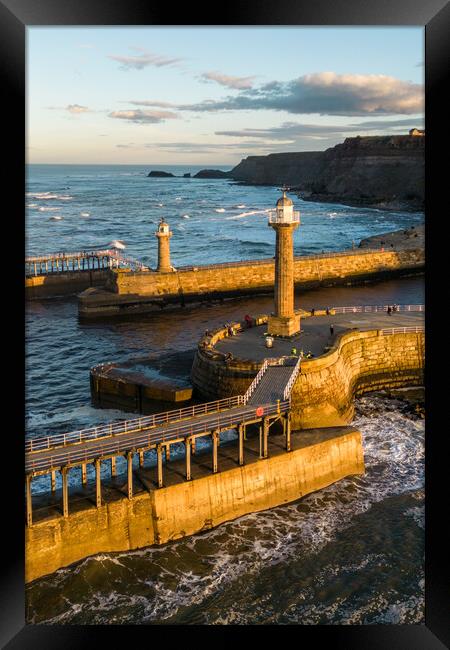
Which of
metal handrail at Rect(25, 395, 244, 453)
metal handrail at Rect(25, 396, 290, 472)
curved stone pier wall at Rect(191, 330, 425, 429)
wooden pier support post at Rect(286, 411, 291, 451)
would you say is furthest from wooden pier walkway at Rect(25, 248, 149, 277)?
metal handrail at Rect(25, 396, 290, 472)

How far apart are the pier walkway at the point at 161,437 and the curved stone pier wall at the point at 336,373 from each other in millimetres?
1468

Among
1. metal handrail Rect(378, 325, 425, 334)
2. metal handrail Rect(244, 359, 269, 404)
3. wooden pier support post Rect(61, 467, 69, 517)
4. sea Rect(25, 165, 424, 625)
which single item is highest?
metal handrail Rect(378, 325, 425, 334)

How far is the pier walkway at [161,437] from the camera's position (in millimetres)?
23969

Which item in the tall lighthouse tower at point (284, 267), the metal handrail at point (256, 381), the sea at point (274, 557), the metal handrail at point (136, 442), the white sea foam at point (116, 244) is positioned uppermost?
the white sea foam at point (116, 244)

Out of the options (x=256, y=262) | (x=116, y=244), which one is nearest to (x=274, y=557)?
(x=256, y=262)

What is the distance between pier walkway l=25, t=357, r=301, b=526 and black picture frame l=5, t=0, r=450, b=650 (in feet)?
33.1

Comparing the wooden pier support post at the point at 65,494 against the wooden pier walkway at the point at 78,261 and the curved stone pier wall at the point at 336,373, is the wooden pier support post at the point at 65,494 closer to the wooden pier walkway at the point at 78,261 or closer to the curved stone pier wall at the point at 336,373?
the curved stone pier wall at the point at 336,373

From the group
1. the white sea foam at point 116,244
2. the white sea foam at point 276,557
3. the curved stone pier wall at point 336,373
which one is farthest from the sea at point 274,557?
the white sea foam at point 116,244

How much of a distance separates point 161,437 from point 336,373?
12510 mm

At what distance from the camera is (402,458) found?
31891mm

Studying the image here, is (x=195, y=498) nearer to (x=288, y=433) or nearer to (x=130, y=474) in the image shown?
(x=130, y=474)

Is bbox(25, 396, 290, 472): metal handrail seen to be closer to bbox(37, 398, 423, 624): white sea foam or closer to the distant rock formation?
bbox(37, 398, 423, 624): white sea foam

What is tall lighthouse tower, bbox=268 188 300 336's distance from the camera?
37312 millimetres

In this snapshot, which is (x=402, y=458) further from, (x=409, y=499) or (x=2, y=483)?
(x=2, y=483)
